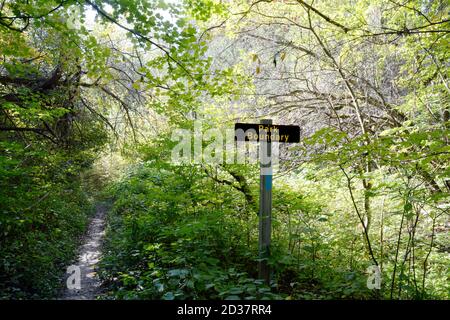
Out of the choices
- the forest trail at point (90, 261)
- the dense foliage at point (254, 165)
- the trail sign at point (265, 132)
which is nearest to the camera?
the trail sign at point (265, 132)

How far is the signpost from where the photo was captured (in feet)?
11.5

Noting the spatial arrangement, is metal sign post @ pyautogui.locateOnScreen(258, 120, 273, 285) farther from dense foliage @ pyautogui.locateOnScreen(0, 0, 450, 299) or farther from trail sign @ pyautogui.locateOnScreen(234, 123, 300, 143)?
dense foliage @ pyautogui.locateOnScreen(0, 0, 450, 299)

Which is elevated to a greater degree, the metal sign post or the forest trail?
the metal sign post

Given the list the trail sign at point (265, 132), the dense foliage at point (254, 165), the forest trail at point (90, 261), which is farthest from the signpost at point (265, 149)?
the forest trail at point (90, 261)

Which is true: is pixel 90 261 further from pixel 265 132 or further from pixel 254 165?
pixel 265 132

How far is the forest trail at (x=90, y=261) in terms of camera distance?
→ 5.22 metres

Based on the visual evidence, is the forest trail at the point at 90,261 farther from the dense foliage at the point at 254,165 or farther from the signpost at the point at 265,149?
the signpost at the point at 265,149

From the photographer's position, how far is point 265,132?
3533 mm

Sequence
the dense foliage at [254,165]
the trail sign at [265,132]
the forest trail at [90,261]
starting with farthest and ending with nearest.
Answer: the forest trail at [90,261]
the dense foliage at [254,165]
the trail sign at [265,132]

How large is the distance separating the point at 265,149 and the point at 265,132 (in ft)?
0.61

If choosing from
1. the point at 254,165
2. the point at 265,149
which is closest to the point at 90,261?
the point at 254,165

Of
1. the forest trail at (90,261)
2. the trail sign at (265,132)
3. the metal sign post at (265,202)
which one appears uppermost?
the trail sign at (265,132)

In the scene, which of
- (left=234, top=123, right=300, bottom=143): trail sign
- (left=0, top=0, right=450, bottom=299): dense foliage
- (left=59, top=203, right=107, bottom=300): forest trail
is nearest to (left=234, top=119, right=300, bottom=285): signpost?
(left=234, top=123, right=300, bottom=143): trail sign

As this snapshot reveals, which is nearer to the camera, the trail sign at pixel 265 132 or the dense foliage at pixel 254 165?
the trail sign at pixel 265 132
